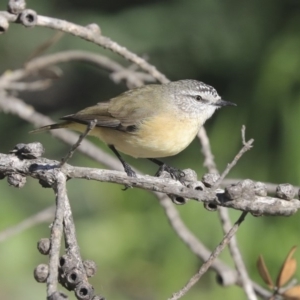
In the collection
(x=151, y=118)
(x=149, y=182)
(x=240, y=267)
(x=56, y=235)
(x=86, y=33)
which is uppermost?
(x=151, y=118)

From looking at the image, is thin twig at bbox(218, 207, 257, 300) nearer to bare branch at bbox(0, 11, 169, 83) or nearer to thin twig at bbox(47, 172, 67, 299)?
bare branch at bbox(0, 11, 169, 83)

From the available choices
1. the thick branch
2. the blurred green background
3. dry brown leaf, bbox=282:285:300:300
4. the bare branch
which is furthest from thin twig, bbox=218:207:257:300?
the blurred green background

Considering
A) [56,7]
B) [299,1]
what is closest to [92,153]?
[299,1]

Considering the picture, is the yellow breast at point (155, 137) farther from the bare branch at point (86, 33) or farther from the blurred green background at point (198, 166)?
the blurred green background at point (198, 166)

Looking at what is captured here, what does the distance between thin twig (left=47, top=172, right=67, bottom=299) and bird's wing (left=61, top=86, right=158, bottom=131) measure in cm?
152

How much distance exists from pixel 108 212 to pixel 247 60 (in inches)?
61.5

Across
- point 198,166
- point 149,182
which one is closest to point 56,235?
point 149,182

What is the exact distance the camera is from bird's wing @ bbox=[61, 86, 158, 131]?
3312 mm

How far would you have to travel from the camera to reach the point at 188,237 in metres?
2.83

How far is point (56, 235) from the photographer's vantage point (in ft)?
5.04

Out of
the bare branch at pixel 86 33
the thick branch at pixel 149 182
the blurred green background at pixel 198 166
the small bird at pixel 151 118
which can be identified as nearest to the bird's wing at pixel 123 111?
the small bird at pixel 151 118

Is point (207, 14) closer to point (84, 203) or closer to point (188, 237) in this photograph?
point (84, 203)

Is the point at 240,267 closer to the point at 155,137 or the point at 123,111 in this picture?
the point at 155,137

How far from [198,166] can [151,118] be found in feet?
4.79
